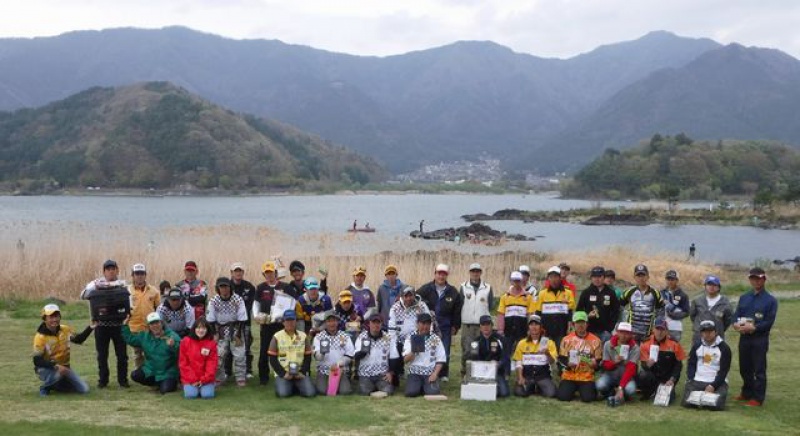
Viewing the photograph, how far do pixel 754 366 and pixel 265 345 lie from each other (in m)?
6.57

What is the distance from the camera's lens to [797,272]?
31.3 m

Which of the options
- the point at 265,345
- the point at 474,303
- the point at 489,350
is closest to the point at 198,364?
the point at 265,345

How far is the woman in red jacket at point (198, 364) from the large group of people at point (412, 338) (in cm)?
1

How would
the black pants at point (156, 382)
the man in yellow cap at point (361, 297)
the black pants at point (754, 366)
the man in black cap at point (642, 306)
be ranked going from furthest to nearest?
1. the man in yellow cap at point (361, 297)
2. the man in black cap at point (642, 306)
3. the black pants at point (156, 382)
4. the black pants at point (754, 366)

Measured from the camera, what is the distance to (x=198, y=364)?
9.77 metres

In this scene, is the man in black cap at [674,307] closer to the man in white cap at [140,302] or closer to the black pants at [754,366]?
the black pants at [754,366]

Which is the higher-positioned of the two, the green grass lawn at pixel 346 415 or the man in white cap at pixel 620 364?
the man in white cap at pixel 620 364

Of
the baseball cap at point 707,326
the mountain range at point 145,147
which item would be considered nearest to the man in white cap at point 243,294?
the baseball cap at point 707,326

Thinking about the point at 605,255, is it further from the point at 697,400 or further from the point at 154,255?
the point at 697,400

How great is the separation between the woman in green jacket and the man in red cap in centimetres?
64

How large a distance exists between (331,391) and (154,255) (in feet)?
43.1

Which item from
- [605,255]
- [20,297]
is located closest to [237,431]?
[20,297]

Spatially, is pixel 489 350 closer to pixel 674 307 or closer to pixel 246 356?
pixel 674 307

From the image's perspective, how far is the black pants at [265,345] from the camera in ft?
34.5
